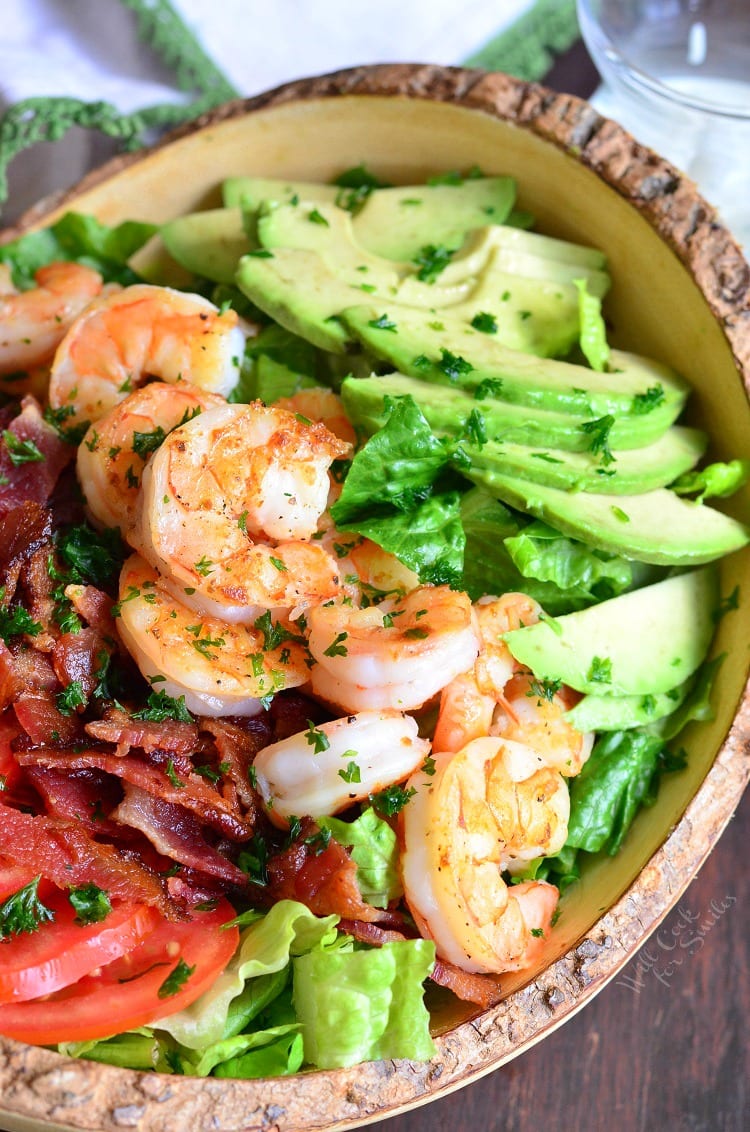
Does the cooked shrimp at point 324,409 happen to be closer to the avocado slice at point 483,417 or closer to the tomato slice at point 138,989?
the avocado slice at point 483,417

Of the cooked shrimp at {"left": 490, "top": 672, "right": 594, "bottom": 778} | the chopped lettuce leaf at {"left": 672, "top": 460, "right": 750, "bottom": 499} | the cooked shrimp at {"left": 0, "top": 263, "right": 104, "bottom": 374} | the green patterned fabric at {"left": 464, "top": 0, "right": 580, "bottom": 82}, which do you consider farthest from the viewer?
the green patterned fabric at {"left": 464, "top": 0, "right": 580, "bottom": 82}

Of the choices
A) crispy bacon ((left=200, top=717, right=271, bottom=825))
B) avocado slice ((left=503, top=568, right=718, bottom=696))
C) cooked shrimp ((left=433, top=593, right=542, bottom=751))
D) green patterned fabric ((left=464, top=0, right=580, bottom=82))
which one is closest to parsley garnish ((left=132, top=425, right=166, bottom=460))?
→ crispy bacon ((left=200, top=717, right=271, bottom=825))

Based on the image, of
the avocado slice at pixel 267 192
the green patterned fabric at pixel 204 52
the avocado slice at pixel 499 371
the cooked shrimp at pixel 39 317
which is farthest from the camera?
the green patterned fabric at pixel 204 52

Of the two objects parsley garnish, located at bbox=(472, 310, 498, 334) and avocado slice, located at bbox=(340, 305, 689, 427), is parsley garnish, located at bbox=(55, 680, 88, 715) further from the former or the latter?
A: parsley garnish, located at bbox=(472, 310, 498, 334)

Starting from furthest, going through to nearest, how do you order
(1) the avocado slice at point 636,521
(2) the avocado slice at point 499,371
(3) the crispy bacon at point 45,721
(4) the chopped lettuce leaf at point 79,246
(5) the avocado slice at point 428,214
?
(4) the chopped lettuce leaf at point 79,246
(5) the avocado slice at point 428,214
(2) the avocado slice at point 499,371
(1) the avocado slice at point 636,521
(3) the crispy bacon at point 45,721

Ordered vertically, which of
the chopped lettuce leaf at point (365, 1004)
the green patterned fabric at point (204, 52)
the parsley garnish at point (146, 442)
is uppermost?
the green patterned fabric at point (204, 52)

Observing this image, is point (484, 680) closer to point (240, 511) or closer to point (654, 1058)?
point (240, 511)

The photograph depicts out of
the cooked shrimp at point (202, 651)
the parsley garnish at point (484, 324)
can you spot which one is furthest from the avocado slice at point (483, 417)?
the cooked shrimp at point (202, 651)
